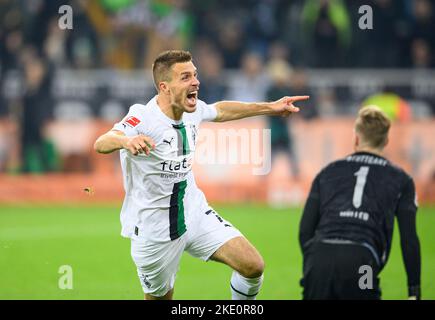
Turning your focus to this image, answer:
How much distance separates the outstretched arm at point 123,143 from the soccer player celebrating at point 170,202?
44 centimetres

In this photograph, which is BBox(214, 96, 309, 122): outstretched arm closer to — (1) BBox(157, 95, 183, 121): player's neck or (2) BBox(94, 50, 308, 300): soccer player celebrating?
(2) BBox(94, 50, 308, 300): soccer player celebrating

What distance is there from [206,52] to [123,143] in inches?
468

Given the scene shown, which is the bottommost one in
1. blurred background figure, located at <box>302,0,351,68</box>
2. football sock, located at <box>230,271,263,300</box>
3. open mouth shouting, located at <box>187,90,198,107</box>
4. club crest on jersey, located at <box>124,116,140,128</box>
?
football sock, located at <box>230,271,263,300</box>

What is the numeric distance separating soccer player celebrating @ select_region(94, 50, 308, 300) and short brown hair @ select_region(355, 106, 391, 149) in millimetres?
1411

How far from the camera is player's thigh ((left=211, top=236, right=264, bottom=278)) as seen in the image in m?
7.05

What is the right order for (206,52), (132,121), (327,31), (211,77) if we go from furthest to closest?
(206,52) < (327,31) < (211,77) < (132,121)

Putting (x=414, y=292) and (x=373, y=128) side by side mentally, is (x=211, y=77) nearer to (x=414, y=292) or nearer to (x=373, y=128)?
(x=373, y=128)

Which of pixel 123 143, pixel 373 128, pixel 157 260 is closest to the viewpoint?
pixel 373 128

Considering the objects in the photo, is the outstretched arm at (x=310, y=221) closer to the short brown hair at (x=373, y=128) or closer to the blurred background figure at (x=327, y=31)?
the short brown hair at (x=373, y=128)

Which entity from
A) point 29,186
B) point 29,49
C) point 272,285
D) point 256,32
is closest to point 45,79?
point 29,49

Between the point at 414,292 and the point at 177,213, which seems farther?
the point at 177,213

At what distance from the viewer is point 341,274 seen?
18.9 ft

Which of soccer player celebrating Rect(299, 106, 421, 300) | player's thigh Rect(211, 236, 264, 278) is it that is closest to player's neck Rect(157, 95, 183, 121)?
player's thigh Rect(211, 236, 264, 278)

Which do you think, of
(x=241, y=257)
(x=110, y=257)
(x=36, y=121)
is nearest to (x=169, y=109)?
(x=241, y=257)
